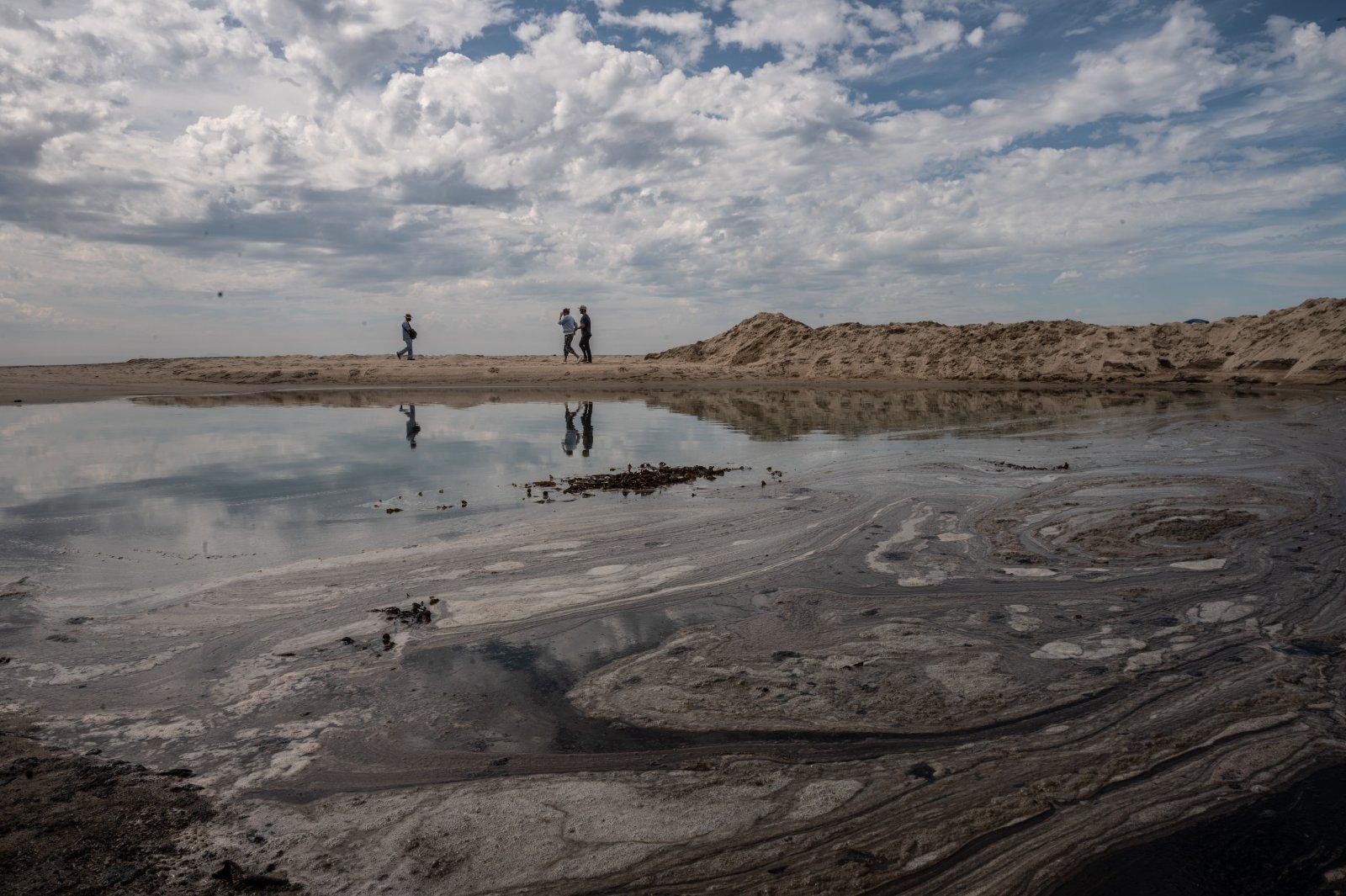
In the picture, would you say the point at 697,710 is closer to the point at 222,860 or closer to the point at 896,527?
the point at 222,860

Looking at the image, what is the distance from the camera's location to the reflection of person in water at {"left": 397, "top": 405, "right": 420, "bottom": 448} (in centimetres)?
1171

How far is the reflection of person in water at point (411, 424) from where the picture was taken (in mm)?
11711

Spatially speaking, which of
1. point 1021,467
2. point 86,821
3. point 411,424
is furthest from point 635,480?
point 411,424

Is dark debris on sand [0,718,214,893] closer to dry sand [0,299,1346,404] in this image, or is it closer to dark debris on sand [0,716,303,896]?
dark debris on sand [0,716,303,896]

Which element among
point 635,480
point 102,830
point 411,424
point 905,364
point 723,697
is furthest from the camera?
point 905,364

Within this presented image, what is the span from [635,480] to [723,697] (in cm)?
484

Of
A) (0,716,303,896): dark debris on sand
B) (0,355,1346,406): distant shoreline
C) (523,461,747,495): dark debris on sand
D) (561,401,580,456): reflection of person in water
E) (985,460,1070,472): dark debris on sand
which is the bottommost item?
(0,716,303,896): dark debris on sand

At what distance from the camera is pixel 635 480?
8062 millimetres

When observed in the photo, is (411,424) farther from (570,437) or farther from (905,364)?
(905,364)

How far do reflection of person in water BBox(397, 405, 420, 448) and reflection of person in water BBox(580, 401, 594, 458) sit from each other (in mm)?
2523

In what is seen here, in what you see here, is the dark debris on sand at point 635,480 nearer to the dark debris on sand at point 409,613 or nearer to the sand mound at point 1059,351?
the dark debris on sand at point 409,613

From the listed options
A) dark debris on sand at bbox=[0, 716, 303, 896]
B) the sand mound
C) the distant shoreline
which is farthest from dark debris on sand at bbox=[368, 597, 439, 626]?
the sand mound

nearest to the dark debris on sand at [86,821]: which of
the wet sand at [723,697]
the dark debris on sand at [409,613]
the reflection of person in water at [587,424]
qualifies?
the wet sand at [723,697]

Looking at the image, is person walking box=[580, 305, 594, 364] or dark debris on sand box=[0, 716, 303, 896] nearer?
dark debris on sand box=[0, 716, 303, 896]
